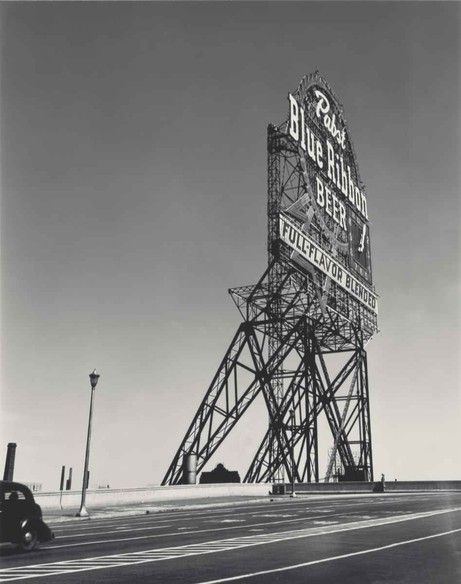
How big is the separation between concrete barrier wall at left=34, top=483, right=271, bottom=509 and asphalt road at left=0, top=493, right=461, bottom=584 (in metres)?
6.26

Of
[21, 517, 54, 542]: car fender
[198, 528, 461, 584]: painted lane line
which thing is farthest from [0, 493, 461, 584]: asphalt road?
[21, 517, 54, 542]: car fender

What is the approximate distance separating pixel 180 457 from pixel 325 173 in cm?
2364

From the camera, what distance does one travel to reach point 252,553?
1109cm

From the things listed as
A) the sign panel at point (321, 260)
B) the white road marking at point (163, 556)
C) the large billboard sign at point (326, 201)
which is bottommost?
the white road marking at point (163, 556)

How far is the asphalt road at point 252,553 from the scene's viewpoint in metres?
8.67

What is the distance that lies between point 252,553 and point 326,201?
123ft

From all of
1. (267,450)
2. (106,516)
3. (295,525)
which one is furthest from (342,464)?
(295,525)

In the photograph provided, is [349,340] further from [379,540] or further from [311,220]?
[379,540]

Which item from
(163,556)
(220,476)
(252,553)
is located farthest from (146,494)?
(252,553)

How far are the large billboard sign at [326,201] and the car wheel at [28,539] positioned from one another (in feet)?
94.5

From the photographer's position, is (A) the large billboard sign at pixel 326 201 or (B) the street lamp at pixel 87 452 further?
(A) the large billboard sign at pixel 326 201

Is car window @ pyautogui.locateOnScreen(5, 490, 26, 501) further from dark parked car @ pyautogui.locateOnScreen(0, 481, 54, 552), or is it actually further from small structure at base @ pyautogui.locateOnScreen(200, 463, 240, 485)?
small structure at base @ pyautogui.locateOnScreen(200, 463, 240, 485)

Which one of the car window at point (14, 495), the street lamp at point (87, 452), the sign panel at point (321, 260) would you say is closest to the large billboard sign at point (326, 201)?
the sign panel at point (321, 260)

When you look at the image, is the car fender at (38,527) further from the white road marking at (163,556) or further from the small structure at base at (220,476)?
the small structure at base at (220,476)
